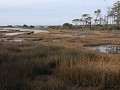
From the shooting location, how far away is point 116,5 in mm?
95188

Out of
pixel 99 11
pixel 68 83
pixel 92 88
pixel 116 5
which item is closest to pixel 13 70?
pixel 68 83

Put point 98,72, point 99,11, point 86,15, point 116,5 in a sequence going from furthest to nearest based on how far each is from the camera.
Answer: point 86,15 → point 99,11 → point 116,5 → point 98,72

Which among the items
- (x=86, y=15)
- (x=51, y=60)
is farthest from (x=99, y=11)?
(x=51, y=60)

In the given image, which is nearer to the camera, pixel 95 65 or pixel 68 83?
pixel 68 83

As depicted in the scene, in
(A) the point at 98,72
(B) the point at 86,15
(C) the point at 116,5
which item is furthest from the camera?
(B) the point at 86,15

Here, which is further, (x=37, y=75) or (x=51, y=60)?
(x=51, y=60)

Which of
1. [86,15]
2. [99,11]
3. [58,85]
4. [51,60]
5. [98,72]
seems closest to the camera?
[58,85]

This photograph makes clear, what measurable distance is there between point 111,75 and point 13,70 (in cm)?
305

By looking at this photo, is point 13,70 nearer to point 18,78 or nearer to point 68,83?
point 18,78

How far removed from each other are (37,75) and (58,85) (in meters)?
2.50

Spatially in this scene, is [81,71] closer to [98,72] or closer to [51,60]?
[98,72]

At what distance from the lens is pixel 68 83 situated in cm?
806

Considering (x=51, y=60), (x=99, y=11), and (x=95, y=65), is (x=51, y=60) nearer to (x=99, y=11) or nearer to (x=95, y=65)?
(x=95, y=65)

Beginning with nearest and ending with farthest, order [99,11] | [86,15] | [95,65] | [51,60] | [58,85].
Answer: [58,85], [95,65], [51,60], [99,11], [86,15]
